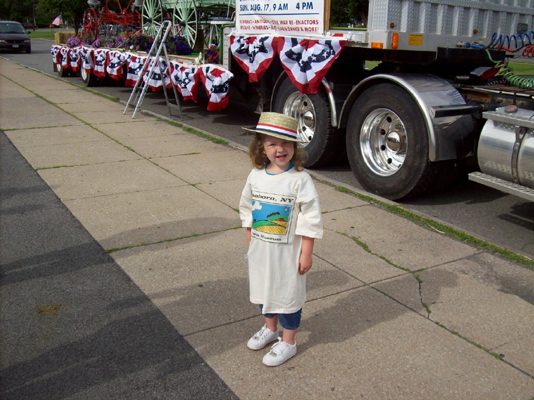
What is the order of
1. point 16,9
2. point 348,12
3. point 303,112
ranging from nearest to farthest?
point 303,112 < point 348,12 < point 16,9

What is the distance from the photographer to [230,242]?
15.6 feet

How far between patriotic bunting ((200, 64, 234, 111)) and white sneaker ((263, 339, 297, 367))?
6.15 meters

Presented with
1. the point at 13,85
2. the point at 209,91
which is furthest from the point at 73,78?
the point at 209,91

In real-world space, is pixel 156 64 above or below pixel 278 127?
above

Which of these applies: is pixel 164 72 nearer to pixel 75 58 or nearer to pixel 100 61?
pixel 100 61

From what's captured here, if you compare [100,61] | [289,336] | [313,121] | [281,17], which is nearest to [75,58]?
[100,61]

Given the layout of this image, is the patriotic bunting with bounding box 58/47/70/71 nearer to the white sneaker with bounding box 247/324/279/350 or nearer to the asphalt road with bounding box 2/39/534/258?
the asphalt road with bounding box 2/39/534/258

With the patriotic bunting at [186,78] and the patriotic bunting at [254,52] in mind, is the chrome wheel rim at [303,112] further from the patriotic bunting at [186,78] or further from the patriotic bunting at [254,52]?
the patriotic bunting at [186,78]

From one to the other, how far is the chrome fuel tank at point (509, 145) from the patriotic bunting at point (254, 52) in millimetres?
3061

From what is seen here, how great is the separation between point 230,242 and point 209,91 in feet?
15.8

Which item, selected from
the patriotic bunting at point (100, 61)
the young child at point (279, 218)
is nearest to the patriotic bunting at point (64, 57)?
→ the patriotic bunting at point (100, 61)

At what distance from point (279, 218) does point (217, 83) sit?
6254 mm

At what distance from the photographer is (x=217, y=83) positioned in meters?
8.80

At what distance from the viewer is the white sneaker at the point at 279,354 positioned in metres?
3.06
